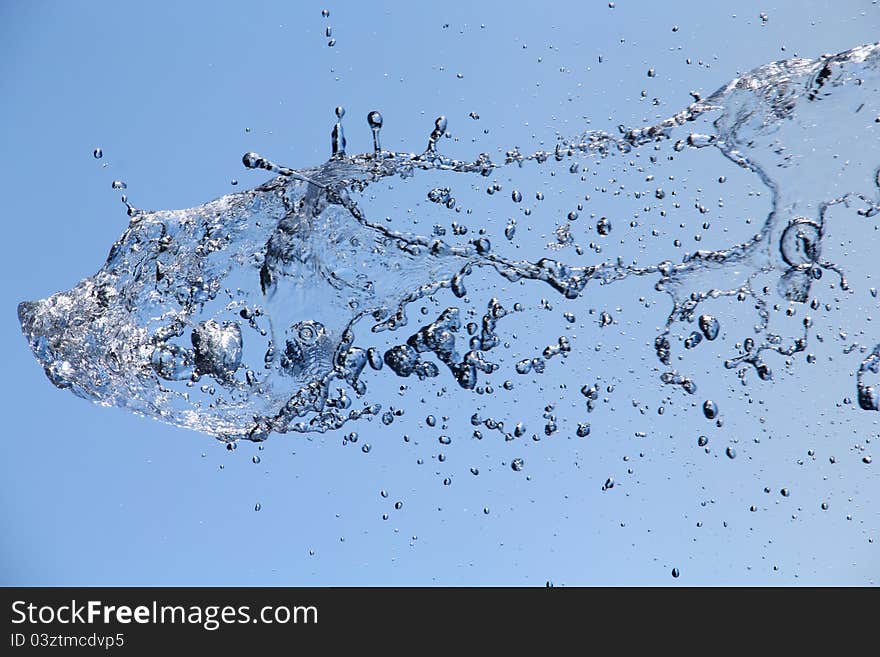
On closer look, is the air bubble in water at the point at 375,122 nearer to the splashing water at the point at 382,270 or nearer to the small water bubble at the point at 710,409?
the splashing water at the point at 382,270

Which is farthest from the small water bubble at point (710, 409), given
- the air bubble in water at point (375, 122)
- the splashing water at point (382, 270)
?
the air bubble in water at point (375, 122)

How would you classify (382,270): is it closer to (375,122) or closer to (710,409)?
(375,122)

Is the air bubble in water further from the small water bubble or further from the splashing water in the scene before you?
the small water bubble

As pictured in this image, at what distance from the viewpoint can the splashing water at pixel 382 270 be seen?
2.66 m

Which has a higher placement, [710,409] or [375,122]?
[375,122]

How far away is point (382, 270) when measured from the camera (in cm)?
271

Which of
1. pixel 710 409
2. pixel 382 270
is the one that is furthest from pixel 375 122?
pixel 710 409

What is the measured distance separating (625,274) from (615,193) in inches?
10.8

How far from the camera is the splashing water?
2.66 m

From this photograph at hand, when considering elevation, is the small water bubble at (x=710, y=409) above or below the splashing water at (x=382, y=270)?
below

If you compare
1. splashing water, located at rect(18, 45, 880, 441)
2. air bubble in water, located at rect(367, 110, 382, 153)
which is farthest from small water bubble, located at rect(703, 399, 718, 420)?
air bubble in water, located at rect(367, 110, 382, 153)
